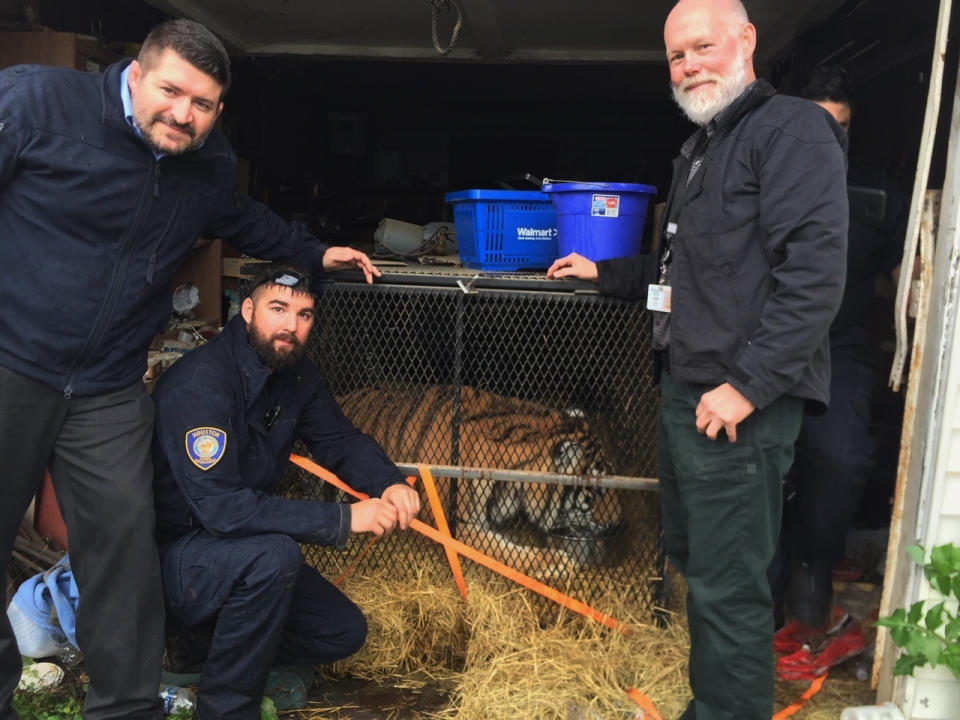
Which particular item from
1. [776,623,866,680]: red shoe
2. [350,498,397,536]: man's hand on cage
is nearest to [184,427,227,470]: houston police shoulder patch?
[350,498,397,536]: man's hand on cage

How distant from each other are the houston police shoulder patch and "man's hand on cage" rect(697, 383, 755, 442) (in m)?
1.50

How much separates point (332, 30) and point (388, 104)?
4512 mm

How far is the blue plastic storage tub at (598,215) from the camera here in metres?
3.05

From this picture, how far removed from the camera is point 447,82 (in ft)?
28.0

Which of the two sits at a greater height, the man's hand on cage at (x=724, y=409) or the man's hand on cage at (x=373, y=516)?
the man's hand on cage at (x=724, y=409)

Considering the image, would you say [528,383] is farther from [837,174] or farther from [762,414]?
[837,174]

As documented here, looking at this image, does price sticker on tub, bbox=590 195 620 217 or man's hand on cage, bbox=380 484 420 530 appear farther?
price sticker on tub, bbox=590 195 620 217

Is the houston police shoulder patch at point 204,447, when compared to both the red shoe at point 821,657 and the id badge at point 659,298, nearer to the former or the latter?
the id badge at point 659,298

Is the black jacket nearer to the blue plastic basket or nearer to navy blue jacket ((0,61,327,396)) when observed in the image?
the blue plastic basket

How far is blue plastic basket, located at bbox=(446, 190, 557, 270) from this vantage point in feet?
10.8

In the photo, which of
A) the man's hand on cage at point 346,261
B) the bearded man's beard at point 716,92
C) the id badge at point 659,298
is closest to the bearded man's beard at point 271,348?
the man's hand on cage at point 346,261

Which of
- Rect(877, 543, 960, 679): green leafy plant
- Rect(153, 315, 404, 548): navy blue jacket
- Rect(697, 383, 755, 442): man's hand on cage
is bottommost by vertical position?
Rect(877, 543, 960, 679): green leafy plant

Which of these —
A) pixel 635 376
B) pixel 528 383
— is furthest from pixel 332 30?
pixel 635 376

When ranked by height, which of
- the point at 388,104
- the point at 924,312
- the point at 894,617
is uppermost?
the point at 388,104
